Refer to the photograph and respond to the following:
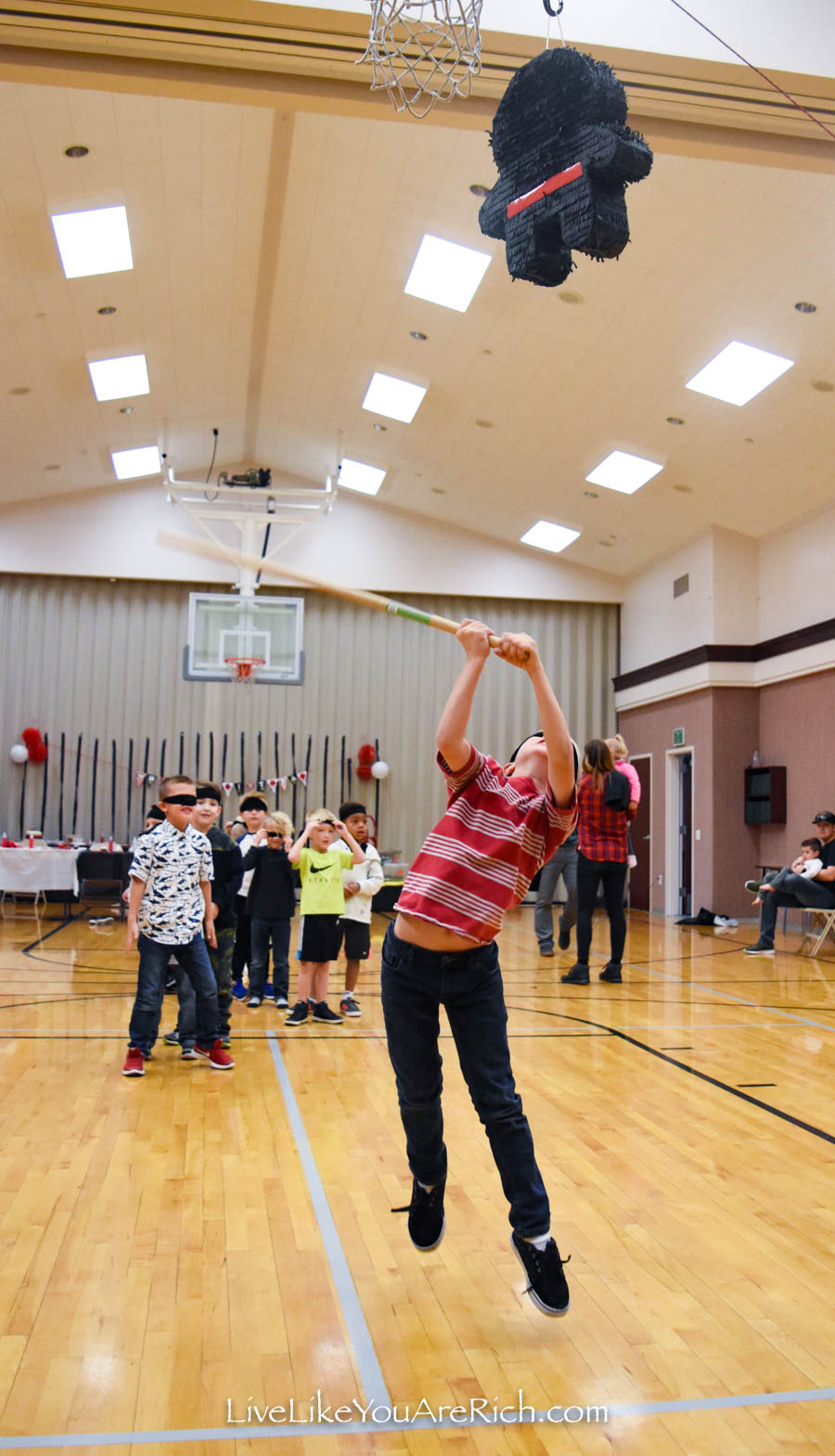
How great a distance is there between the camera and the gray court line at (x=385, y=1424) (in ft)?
7.26

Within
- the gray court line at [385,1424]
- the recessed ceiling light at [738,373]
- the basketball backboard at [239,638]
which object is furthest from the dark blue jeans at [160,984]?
the basketball backboard at [239,638]

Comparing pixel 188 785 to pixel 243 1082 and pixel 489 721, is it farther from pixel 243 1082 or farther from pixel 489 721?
pixel 489 721

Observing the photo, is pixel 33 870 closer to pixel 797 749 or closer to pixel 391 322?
pixel 391 322

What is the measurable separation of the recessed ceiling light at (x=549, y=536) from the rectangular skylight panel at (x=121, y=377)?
19.5 feet

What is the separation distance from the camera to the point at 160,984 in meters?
5.55

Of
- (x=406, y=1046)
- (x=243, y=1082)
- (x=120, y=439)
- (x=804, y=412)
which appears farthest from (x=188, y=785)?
(x=120, y=439)

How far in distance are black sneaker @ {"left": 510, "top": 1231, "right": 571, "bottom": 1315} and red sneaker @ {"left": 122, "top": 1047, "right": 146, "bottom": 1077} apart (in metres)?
3.09

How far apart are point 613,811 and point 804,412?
5502 millimetres

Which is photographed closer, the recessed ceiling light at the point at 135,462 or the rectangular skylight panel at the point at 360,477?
the recessed ceiling light at the point at 135,462

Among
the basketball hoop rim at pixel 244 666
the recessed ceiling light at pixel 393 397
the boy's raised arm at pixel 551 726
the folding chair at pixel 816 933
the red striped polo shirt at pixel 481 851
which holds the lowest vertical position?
the folding chair at pixel 816 933

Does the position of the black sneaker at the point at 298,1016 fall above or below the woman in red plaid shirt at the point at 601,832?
below

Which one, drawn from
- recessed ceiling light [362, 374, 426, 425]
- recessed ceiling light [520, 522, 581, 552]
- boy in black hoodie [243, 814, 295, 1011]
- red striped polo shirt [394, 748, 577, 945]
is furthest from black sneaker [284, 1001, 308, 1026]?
recessed ceiling light [520, 522, 581, 552]

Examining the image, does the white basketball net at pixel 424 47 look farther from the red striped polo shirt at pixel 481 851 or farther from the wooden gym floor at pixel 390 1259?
the wooden gym floor at pixel 390 1259

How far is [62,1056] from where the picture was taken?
233 inches
